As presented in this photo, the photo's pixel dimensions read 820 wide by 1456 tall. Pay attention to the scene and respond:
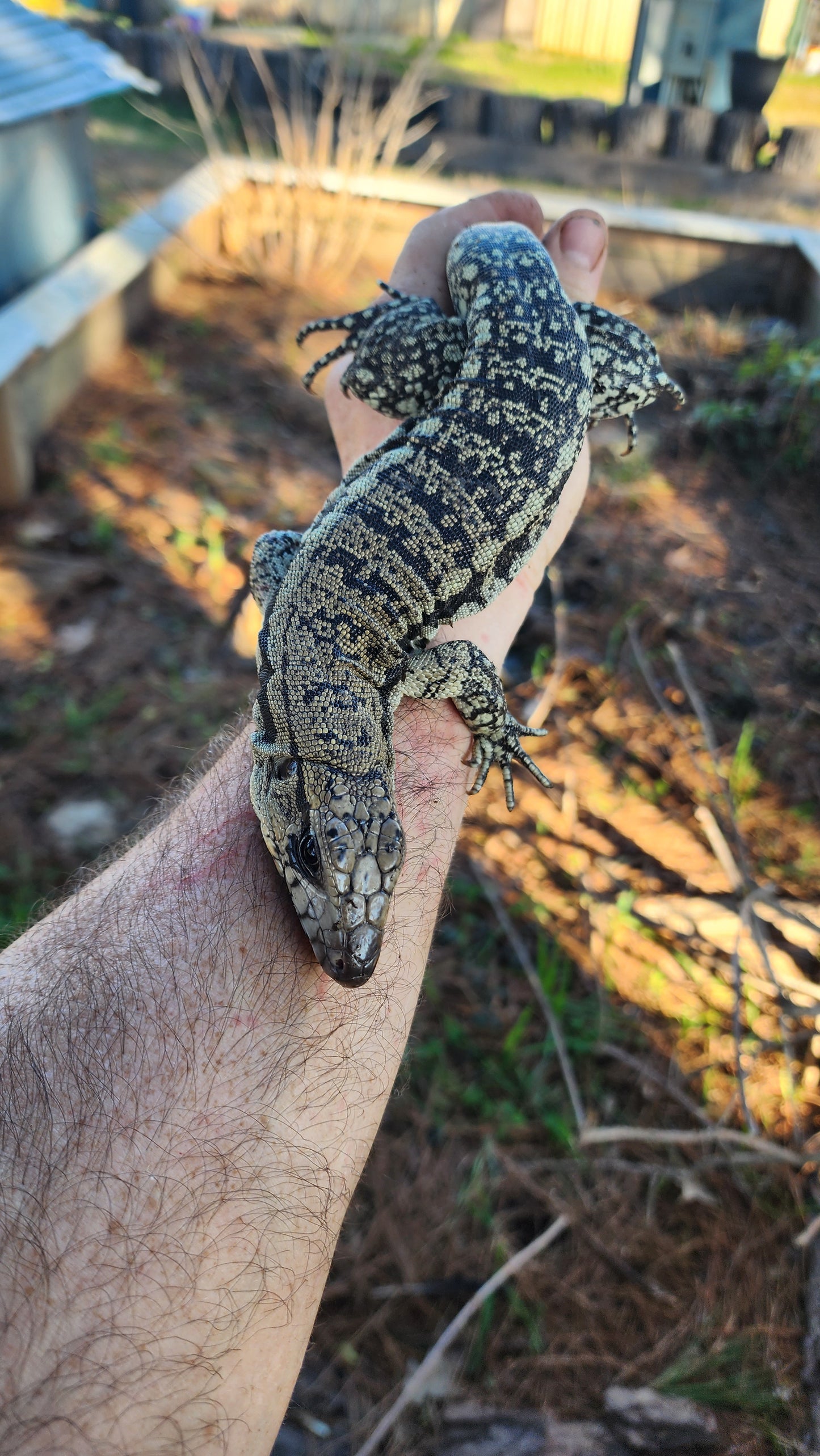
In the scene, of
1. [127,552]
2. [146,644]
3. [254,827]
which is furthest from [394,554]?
[127,552]

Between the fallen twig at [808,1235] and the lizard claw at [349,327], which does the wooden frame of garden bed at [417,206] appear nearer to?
the lizard claw at [349,327]

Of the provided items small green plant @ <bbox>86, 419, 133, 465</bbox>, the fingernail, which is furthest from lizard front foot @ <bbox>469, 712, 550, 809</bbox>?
small green plant @ <bbox>86, 419, 133, 465</bbox>

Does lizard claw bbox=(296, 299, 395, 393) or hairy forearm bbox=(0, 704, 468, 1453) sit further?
lizard claw bbox=(296, 299, 395, 393)

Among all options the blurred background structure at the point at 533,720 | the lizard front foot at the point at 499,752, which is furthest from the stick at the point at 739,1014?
the lizard front foot at the point at 499,752

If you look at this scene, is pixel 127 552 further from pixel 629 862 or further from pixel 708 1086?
pixel 708 1086

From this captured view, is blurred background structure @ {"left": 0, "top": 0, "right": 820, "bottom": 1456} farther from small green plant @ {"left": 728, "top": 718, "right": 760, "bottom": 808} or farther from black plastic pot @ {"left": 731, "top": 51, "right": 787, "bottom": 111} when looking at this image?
black plastic pot @ {"left": 731, "top": 51, "right": 787, "bottom": 111}
